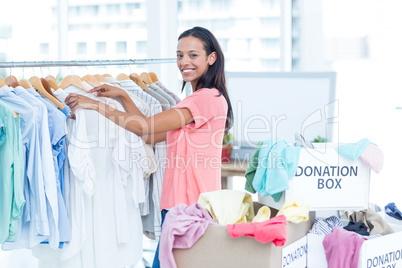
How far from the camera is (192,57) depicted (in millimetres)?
2270

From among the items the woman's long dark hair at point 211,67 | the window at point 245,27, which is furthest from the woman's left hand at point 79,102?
the window at point 245,27

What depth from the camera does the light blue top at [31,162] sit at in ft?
7.14

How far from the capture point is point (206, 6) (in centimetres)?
457

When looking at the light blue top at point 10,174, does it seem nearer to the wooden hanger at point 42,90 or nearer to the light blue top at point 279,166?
the wooden hanger at point 42,90

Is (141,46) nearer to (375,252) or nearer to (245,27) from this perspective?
(245,27)

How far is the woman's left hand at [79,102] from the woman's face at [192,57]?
422 millimetres

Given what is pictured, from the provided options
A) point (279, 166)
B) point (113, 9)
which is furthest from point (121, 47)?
point (279, 166)

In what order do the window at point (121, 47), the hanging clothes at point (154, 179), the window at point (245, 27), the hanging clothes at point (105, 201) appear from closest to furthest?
the hanging clothes at point (105, 201), the hanging clothes at point (154, 179), the window at point (245, 27), the window at point (121, 47)

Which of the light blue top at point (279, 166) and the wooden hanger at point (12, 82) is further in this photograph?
the wooden hanger at point (12, 82)

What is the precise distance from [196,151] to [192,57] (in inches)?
16.4

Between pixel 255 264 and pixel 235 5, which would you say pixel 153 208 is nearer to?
pixel 255 264

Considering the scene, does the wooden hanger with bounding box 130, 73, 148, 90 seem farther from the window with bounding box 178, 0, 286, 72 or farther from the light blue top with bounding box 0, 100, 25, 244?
the window with bounding box 178, 0, 286, 72

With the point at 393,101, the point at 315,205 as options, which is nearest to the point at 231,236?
the point at 315,205

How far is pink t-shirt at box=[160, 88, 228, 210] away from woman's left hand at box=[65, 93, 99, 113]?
1.22 ft
